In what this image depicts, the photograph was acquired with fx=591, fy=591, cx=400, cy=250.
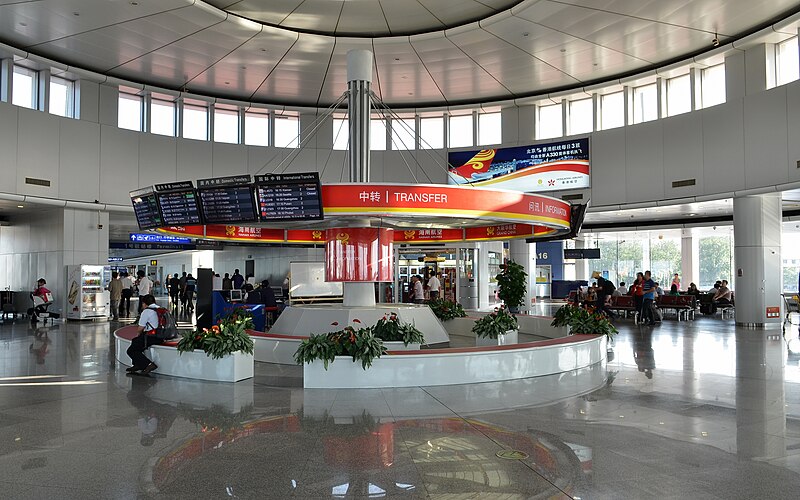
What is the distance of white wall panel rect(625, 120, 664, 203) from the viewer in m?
19.2

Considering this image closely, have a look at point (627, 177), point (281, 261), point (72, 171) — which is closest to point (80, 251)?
point (72, 171)

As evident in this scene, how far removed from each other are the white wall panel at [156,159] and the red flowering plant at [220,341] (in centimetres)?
1321

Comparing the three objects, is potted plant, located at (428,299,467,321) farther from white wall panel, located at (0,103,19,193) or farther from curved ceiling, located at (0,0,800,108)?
white wall panel, located at (0,103,19,193)

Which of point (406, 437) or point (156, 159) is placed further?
point (156, 159)

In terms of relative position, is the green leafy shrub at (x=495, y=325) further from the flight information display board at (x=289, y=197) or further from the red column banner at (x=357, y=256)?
the flight information display board at (x=289, y=197)

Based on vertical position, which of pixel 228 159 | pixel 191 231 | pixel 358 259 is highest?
pixel 228 159

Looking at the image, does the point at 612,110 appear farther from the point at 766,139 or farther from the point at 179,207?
the point at 179,207

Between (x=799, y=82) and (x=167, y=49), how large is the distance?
56.6 ft

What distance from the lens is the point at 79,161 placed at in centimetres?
1895

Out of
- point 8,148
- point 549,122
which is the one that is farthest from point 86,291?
point 549,122

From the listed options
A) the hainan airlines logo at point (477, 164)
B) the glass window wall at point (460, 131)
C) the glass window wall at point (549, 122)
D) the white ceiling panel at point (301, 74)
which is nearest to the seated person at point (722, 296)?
the glass window wall at point (549, 122)

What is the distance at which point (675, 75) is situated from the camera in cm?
1945

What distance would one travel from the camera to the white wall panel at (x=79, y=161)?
61.1ft

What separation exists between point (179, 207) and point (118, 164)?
10.0 metres
